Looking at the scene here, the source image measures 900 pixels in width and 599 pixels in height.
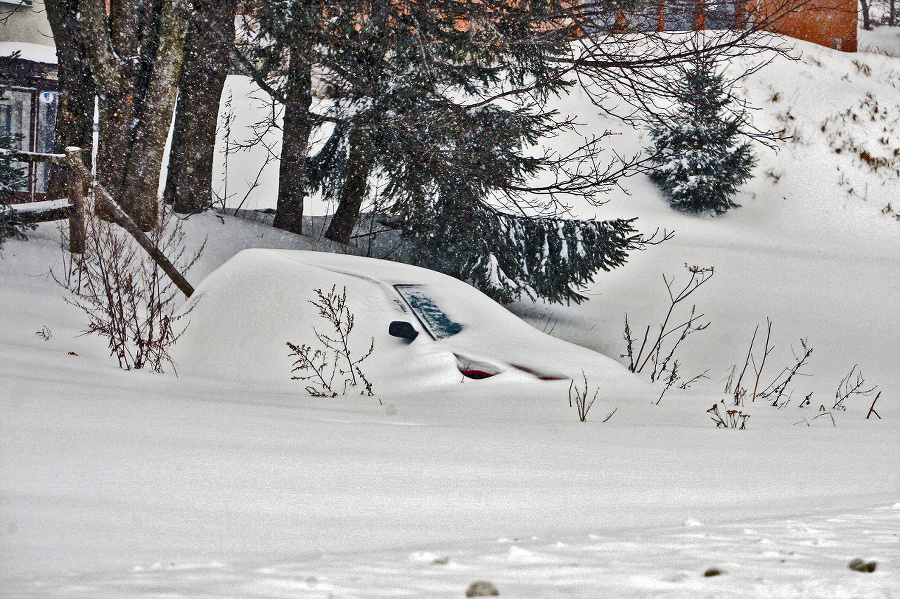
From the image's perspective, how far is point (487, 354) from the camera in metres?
5.56

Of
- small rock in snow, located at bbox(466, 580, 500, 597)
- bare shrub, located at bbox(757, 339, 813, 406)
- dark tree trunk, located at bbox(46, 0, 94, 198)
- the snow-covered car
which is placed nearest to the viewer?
small rock in snow, located at bbox(466, 580, 500, 597)

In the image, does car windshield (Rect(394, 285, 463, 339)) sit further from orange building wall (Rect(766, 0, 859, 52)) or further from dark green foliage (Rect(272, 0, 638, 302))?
orange building wall (Rect(766, 0, 859, 52))

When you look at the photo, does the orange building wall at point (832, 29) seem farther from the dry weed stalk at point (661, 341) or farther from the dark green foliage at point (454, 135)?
the dark green foliage at point (454, 135)

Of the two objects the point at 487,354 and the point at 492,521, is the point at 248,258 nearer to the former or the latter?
the point at 487,354

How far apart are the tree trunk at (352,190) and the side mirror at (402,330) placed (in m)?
4.52

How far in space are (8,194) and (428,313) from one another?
638cm

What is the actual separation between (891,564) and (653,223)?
1434 centimetres

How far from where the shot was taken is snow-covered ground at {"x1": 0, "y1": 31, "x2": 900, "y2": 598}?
1.41 m

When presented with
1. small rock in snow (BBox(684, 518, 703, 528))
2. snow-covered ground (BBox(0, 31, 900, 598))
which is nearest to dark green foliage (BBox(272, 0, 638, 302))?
snow-covered ground (BBox(0, 31, 900, 598))

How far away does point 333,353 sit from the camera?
5906 mm

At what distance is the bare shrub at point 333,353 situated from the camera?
5254 mm

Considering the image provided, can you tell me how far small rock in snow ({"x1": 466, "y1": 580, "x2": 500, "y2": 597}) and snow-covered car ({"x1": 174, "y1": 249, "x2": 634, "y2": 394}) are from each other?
3.87 meters

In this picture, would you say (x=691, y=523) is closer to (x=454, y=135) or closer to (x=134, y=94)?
(x=454, y=135)

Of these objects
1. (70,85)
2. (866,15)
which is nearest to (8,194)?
(70,85)
